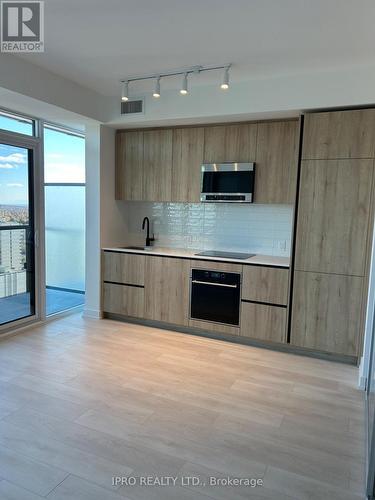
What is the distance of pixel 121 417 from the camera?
2605 millimetres

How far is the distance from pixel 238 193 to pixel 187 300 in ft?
4.62

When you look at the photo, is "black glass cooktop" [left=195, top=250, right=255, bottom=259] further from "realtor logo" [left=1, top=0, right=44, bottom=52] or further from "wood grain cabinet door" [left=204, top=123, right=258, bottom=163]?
"realtor logo" [left=1, top=0, right=44, bottom=52]

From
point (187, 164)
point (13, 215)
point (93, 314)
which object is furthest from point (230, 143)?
point (93, 314)

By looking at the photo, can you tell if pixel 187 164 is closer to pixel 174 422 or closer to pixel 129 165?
pixel 129 165

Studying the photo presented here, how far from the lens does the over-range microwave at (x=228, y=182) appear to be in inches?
162

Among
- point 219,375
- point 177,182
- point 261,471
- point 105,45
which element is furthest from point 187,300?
point 105,45

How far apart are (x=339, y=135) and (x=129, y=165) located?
2591 mm

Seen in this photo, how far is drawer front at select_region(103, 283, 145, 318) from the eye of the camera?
15.1 ft

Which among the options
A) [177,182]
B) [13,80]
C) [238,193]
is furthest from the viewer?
[177,182]

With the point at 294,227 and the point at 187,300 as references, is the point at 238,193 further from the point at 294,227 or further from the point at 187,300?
the point at 187,300

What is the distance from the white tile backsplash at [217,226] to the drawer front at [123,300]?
0.80 meters

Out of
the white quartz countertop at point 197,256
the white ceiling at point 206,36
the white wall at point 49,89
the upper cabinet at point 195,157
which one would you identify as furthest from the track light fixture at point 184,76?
the white quartz countertop at point 197,256

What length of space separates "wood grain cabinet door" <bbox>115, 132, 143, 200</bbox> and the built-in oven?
1420 mm

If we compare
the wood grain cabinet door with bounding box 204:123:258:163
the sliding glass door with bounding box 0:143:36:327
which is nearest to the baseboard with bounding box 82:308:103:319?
the sliding glass door with bounding box 0:143:36:327
